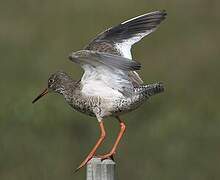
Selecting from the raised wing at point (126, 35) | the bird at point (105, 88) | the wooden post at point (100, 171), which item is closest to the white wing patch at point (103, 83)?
the bird at point (105, 88)

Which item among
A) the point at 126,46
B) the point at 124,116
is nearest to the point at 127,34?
the point at 126,46

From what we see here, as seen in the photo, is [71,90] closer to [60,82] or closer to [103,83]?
[60,82]

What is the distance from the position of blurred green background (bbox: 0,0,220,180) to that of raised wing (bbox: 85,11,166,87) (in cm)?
149

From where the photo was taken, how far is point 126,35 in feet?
27.3

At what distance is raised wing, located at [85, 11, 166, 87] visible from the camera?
26.5ft

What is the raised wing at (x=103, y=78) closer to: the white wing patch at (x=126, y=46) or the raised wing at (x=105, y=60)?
the raised wing at (x=105, y=60)

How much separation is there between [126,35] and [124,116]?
249 cm

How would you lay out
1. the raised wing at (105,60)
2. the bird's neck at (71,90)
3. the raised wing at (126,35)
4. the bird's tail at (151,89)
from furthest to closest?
the raised wing at (126,35) → the bird's neck at (71,90) → the bird's tail at (151,89) → the raised wing at (105,60)

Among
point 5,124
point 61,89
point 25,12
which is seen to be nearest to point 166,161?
point 5,124

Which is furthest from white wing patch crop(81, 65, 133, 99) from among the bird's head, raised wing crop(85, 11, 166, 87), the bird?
raised wing crop(85, 11, 166, 87)

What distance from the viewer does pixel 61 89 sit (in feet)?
25.2

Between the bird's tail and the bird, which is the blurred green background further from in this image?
the bird's tail

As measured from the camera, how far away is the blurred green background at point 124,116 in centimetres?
963

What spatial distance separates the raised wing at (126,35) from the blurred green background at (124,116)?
1.49 metres
